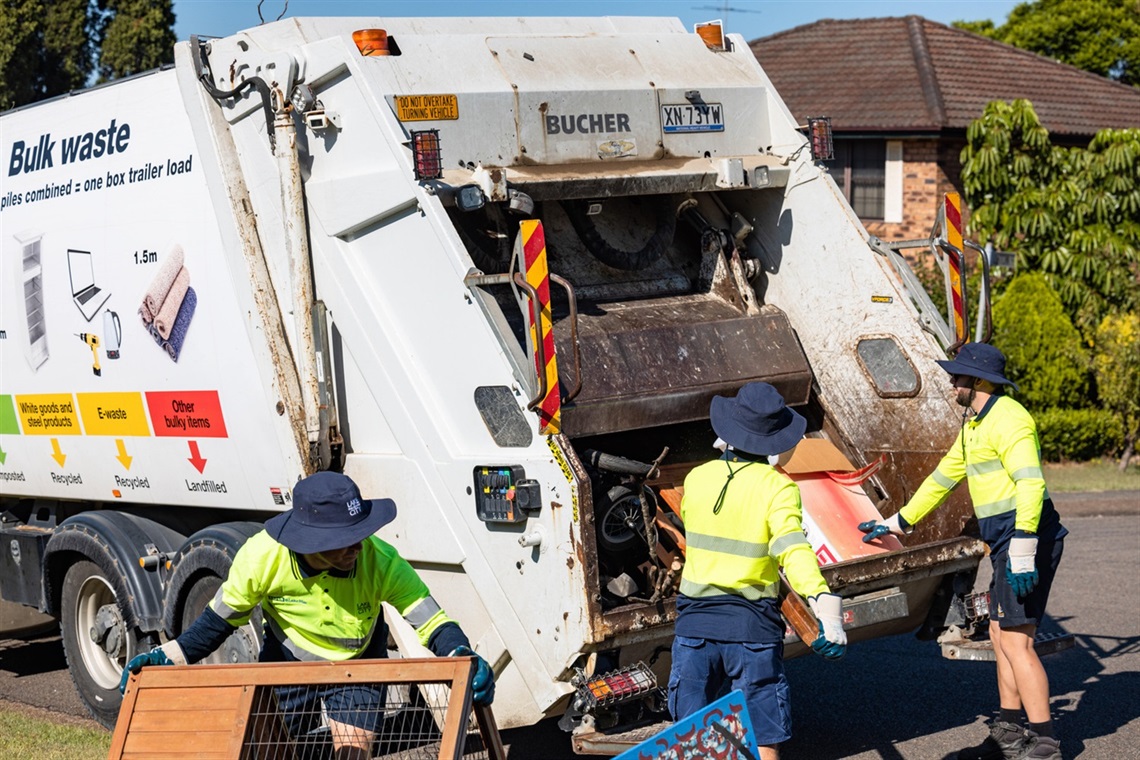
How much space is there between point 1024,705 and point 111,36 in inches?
755

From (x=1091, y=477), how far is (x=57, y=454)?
9.55m

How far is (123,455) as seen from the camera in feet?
21.7

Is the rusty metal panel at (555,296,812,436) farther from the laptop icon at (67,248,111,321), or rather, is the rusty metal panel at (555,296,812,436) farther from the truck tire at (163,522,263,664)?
the laptop icon at (67,248,111,321)

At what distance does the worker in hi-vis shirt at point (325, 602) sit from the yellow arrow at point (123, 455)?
2548 mm

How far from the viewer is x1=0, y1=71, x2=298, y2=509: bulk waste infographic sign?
5.96 metres

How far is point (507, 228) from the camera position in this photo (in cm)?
591

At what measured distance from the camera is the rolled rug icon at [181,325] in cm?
604

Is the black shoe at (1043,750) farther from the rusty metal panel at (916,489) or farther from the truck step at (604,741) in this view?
the truck step at (604,741)

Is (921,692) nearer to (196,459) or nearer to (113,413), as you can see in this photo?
(196,459)

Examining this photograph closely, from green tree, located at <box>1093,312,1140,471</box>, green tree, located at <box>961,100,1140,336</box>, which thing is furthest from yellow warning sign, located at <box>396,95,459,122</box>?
green tree, located at <box>961,100,1140,336</box>

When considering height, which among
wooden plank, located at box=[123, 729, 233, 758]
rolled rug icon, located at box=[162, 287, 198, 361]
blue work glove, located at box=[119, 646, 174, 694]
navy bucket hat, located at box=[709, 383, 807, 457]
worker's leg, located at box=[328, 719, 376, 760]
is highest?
rolled rug icon, located at box=[162, 287, 198, 361]

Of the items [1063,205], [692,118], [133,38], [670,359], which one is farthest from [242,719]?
[133,38]

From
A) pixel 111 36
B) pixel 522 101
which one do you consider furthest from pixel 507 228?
pixel 111 36

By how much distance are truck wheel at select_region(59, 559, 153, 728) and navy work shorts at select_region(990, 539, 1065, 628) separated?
3.61 metres
